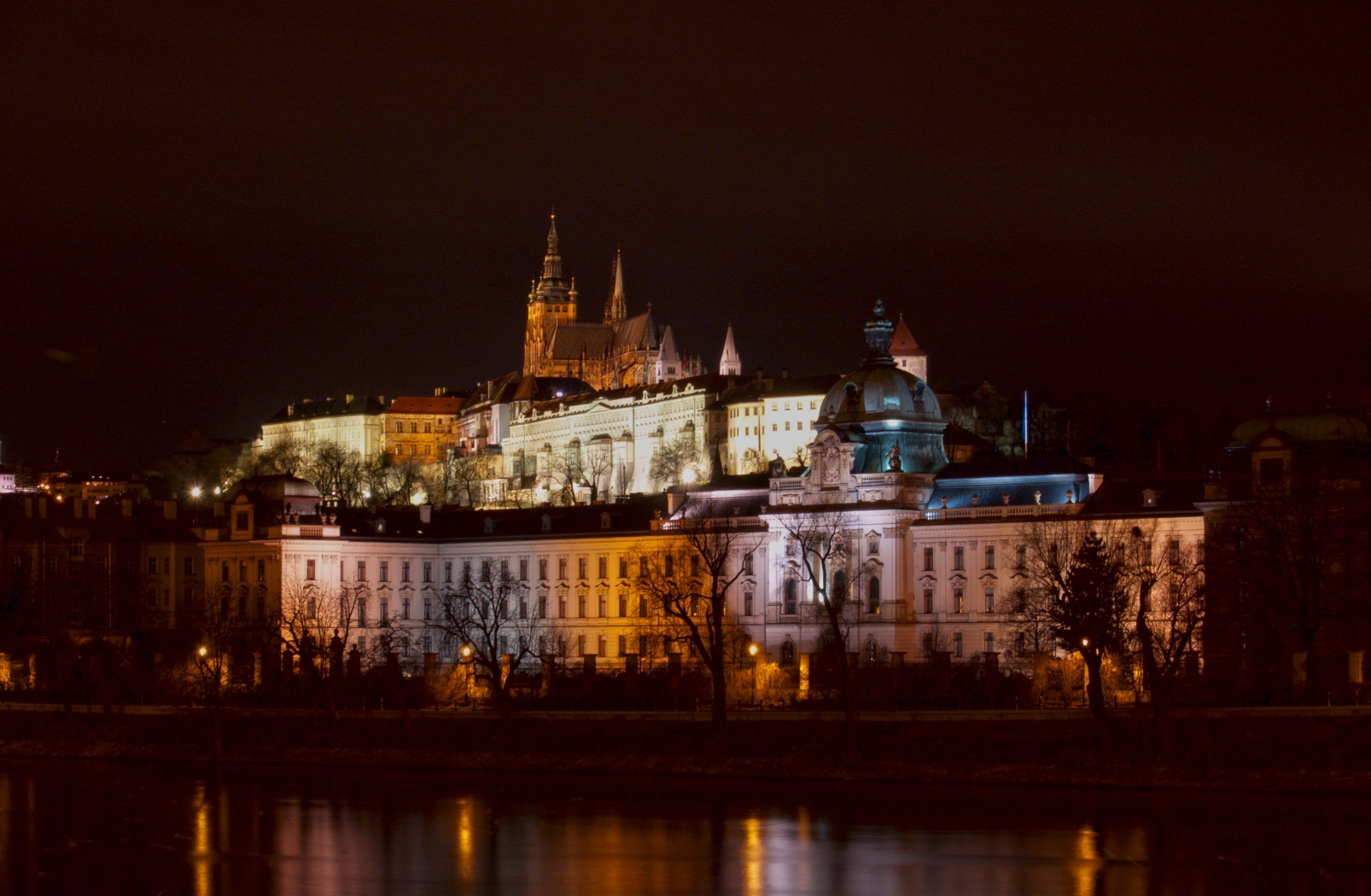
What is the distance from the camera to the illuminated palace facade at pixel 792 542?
11656cm

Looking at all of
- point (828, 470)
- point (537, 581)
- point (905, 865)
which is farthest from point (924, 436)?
point (905, 865)

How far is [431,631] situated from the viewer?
13475 cm

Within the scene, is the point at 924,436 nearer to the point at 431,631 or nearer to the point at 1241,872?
the point at 431,631

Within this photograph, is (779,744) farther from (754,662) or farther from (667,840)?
(754,662)

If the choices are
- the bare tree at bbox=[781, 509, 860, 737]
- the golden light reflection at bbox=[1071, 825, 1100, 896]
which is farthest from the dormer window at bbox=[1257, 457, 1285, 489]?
the golden light reflection at bbox=[1071, 825, 1100, 896]

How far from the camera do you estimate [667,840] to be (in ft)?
232

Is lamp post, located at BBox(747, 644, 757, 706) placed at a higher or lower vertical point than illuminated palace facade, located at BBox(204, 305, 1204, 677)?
lower

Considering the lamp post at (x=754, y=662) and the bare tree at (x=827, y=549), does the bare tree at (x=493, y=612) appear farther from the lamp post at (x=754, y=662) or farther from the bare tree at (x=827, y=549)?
the bare tree at (x=827, y=549)

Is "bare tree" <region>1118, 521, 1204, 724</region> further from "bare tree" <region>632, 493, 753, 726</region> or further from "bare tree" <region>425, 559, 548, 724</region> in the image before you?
"bare tree" <region>425, 559, 548, 724</region>

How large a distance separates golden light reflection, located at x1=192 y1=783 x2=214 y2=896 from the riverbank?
10.5m

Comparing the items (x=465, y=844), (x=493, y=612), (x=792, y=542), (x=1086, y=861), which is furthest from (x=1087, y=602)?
(x=493, y=612)

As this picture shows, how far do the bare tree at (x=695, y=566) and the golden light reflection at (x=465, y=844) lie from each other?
29519 millimetres

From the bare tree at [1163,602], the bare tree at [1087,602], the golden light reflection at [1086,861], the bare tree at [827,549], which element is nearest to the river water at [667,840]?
the golden light reflection at [1086,861]

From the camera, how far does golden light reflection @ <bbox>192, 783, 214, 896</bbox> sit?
62.9m
